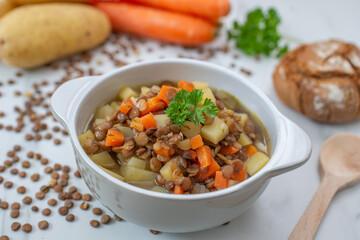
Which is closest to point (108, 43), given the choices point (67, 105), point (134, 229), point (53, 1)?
point (53, 1)

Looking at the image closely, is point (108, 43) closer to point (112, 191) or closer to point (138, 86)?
point (138, 86)

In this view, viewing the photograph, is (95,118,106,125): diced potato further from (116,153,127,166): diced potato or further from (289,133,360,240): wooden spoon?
(289,133,360,240): wooden spoon

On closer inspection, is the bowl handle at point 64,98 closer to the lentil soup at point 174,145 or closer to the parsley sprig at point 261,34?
the lentil soup at point 174,145

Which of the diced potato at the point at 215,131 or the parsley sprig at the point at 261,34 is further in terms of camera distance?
the parsley sprig at the point at 261,34

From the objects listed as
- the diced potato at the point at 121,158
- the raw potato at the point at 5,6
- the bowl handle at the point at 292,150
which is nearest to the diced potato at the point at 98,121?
the diced potato at the point at 121,158

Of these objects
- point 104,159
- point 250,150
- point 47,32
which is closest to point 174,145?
point 104,159

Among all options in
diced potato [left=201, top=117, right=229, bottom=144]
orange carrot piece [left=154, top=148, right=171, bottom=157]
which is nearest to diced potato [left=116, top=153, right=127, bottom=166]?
orange carrot piece [left=154, top=148, right=171, bottom=157]
